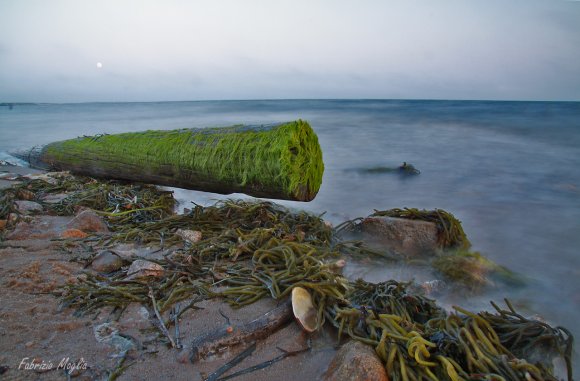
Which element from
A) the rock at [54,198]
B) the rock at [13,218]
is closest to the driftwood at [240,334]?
the rock at [13,218]

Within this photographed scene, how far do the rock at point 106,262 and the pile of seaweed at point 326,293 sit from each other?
0.23 feet

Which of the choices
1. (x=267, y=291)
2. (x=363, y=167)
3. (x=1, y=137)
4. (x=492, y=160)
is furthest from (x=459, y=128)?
(x=1, y=137)

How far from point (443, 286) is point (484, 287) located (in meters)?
0.41

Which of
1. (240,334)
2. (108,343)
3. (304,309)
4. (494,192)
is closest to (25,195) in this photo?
(108,343)

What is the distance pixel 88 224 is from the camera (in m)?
3.97

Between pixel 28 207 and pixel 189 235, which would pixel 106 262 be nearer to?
pixel 189 235

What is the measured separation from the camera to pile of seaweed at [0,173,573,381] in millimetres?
1931

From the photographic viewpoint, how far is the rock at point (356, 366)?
176 centimetres

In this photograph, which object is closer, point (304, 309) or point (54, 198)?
point (304, 309)

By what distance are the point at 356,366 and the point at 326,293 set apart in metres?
0.75

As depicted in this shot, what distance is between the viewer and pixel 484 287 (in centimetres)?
341

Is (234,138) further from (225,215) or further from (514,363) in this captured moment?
(514,363)

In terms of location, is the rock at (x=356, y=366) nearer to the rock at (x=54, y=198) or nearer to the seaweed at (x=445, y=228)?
the seaweed at (x=445, y=228)

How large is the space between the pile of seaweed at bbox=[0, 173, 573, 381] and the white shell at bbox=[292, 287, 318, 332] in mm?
56
